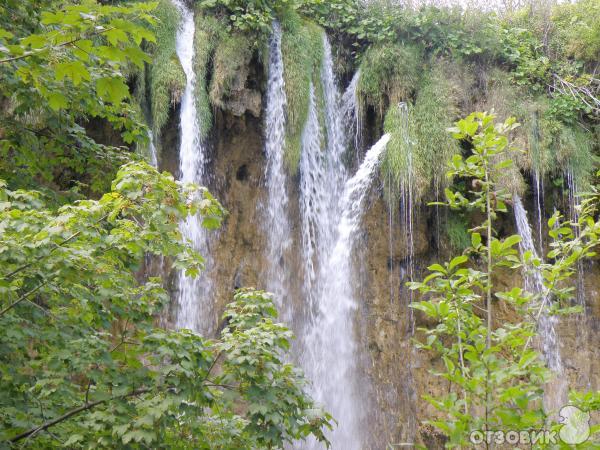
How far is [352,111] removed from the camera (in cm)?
943

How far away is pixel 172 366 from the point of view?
267 centimetres

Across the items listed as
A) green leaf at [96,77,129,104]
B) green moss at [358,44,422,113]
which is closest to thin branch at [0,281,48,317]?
green leaf at [96,77,129,104]

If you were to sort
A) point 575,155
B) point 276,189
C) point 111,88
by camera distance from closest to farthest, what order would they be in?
point 111,88
point 276,189
point 575,155

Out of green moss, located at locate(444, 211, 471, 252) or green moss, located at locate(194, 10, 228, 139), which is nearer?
green moss, located at locate(194, 10, 228, 139)

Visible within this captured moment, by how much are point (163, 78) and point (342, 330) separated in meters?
4.75

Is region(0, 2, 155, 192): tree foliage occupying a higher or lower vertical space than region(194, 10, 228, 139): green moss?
lower

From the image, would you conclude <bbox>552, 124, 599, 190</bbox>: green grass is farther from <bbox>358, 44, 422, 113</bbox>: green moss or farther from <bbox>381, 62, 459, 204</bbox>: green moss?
<bbox>358, 44, 422, 113</bbox>: green moss

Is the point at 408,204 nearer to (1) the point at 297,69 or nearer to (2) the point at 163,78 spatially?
(1) the point at 297,69

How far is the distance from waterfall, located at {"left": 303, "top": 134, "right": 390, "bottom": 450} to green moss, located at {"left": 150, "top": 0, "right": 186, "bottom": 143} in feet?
10.2

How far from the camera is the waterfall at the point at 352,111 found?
9.33m

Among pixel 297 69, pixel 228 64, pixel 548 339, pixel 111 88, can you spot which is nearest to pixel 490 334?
pixel 111 88

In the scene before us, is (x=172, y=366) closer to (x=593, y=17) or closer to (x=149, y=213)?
(x=149, y=213)

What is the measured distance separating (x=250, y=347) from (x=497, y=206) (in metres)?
1.48

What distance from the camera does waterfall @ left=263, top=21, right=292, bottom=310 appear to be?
28.7ft
